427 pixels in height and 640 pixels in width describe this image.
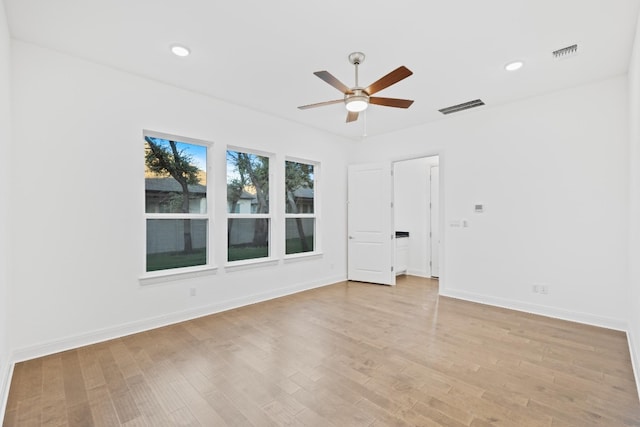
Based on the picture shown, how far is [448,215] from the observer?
15.8ft

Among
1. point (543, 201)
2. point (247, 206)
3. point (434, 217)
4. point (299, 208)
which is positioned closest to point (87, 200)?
point (247, 206)

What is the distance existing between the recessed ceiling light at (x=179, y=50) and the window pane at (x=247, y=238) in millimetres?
2222

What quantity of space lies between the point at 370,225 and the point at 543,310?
9.46 feet

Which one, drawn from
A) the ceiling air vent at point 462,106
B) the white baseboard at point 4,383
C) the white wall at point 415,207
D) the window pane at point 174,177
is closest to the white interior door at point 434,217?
the white wall at point 415,207

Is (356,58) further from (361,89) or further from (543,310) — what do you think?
(543,310)

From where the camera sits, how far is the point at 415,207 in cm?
653

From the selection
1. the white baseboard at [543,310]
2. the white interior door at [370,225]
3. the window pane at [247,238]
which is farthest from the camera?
the white interior door at [370,225]

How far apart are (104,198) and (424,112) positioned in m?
4.45

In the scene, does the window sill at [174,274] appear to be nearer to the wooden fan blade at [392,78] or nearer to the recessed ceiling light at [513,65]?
the wooden fan blade at [392,78]

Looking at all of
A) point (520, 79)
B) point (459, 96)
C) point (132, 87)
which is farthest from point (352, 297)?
point (132, 87)

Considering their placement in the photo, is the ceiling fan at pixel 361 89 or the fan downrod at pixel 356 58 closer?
the ceiling fan at pixel 361 89

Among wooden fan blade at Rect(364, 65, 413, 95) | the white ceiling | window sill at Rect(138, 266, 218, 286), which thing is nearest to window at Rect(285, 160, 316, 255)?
window sill at Rect(138, 266, 218, 286)

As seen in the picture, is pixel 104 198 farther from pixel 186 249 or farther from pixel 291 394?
pixel 291 394

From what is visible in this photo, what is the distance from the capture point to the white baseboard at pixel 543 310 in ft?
11.2
